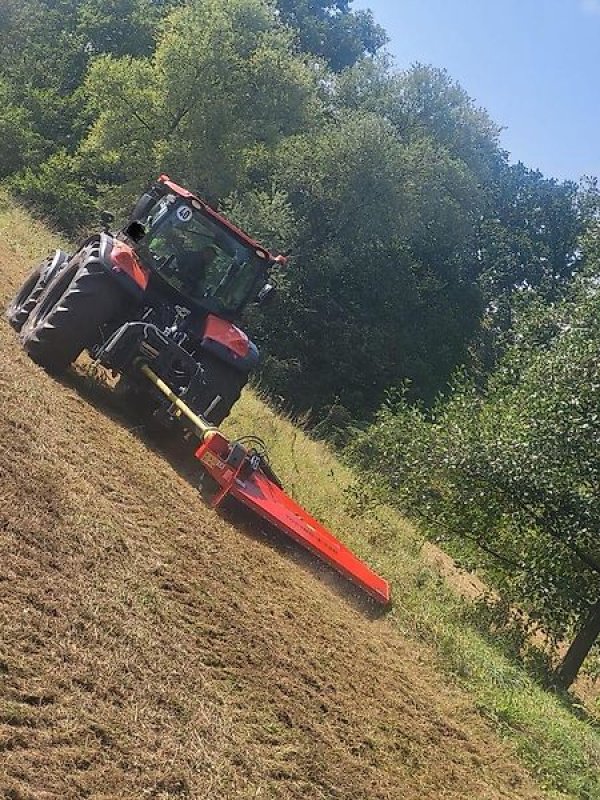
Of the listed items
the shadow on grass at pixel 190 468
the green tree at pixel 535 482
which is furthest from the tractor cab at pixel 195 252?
the green tree at pixel 535 482

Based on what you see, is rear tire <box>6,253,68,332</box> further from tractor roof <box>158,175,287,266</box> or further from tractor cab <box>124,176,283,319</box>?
tractor roof <box>158,175,287,266</box>

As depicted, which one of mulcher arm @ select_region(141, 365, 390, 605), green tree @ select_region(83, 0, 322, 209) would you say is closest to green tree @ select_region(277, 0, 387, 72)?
green tree @ select_region(83, 0, 322, 209)

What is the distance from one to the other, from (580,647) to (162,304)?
19.0ft

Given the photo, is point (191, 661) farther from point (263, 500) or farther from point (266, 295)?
point (266, 295)

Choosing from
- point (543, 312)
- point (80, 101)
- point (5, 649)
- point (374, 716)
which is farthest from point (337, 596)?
point (80, 101)

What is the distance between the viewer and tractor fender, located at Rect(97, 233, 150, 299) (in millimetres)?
7637

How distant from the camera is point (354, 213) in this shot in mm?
23516

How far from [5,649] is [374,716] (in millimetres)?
2213

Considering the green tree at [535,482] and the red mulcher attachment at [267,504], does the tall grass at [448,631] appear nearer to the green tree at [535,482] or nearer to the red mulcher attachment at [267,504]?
the red mulcher attachment at [267,504]

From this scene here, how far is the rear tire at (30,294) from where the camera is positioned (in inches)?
345

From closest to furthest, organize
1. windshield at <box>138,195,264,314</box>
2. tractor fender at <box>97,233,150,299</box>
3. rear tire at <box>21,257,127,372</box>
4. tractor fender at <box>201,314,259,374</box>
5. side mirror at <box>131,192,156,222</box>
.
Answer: rear tire at <box>21,257,127,372</box> → tractor fender at <box>97,233,150,299</box> → tractor fender at <box>201,314,259,374</box> → windshield at <box>138,195,264,314</box> → side mirror at <box>131,192,156,222</box>

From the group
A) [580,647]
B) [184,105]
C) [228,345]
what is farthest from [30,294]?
[184,105]

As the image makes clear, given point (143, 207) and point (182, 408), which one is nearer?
point (182, 408)

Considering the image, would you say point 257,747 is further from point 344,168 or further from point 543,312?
point 344,168
